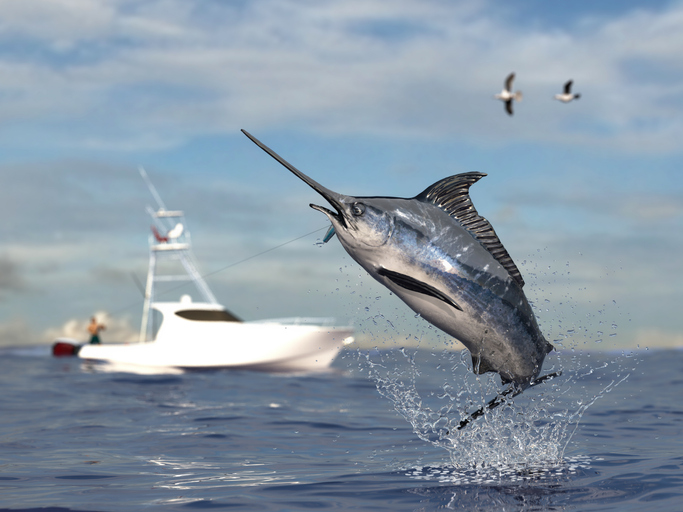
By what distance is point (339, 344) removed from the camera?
24.7m

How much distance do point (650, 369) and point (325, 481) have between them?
2148 cm

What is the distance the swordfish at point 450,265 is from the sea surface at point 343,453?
21.1 inches

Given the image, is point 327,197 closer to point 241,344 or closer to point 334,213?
point 334,213

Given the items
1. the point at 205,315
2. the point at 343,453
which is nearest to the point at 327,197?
the point at 343,453

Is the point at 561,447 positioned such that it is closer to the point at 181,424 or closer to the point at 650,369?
the point at 181,424

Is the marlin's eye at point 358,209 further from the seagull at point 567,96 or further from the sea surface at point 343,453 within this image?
the seagull at point 567,96

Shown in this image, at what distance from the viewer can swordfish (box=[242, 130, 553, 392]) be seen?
5.31 meters

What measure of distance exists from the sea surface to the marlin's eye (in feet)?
6.34

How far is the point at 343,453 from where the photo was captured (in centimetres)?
834

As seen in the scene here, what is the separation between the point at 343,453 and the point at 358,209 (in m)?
4.11

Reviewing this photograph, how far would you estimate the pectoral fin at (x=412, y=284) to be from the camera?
17.2ft

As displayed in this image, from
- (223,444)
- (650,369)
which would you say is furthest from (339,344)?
(223,444)

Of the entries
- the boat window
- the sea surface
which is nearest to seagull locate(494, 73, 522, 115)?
the sea surface

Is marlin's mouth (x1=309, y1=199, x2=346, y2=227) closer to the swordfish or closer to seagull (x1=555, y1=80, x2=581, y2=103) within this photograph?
the swordfish
